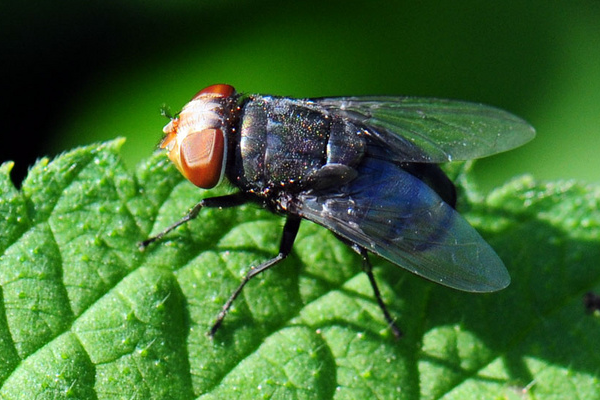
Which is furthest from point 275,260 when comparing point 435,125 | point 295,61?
point 295,61

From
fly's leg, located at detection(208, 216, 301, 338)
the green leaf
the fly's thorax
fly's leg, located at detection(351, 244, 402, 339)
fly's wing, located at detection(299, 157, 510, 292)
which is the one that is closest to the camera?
the green leaf

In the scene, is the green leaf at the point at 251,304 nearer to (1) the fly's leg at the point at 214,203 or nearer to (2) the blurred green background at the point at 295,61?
(1) the fly's leg at the point at 214,203

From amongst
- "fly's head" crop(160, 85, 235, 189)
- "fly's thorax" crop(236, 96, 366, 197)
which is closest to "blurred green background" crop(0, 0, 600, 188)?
"fly's head" crop(160, 85, 235, 189)

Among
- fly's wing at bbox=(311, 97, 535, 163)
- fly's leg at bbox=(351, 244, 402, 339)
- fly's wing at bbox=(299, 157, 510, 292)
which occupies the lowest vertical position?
fly's leg at bbox=(351, 244, 402, 339)

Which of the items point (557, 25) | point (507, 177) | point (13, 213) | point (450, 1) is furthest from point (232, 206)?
point (557, 25)

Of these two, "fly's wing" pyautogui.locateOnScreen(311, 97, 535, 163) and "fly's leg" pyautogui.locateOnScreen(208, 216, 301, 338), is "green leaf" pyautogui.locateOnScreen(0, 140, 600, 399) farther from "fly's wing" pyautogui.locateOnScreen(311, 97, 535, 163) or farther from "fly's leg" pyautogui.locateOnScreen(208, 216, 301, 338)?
"fly's wing" pyautogui.locateOnScreen(311, 97, 535, 163)

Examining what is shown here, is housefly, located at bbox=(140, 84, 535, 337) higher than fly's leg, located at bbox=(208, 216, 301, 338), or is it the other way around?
housefly, located at bbox=(140, 84, 535, 337)

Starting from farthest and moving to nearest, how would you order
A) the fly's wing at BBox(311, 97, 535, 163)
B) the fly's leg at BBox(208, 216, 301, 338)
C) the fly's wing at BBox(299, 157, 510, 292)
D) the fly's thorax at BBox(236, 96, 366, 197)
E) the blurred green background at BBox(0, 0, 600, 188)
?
the blurred green background at BBox(0, 0, 600, 188) < the fly's wing at BBox(311, 97, 535, 163) < the fly's thorax at BBox(236, 96, 366, 197) < the fly's leg at BBox(208, 216, 301, 338) < the fly's wing at BBox(299, 157, 510, 292)

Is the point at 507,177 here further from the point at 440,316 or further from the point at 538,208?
the point at 440,316
